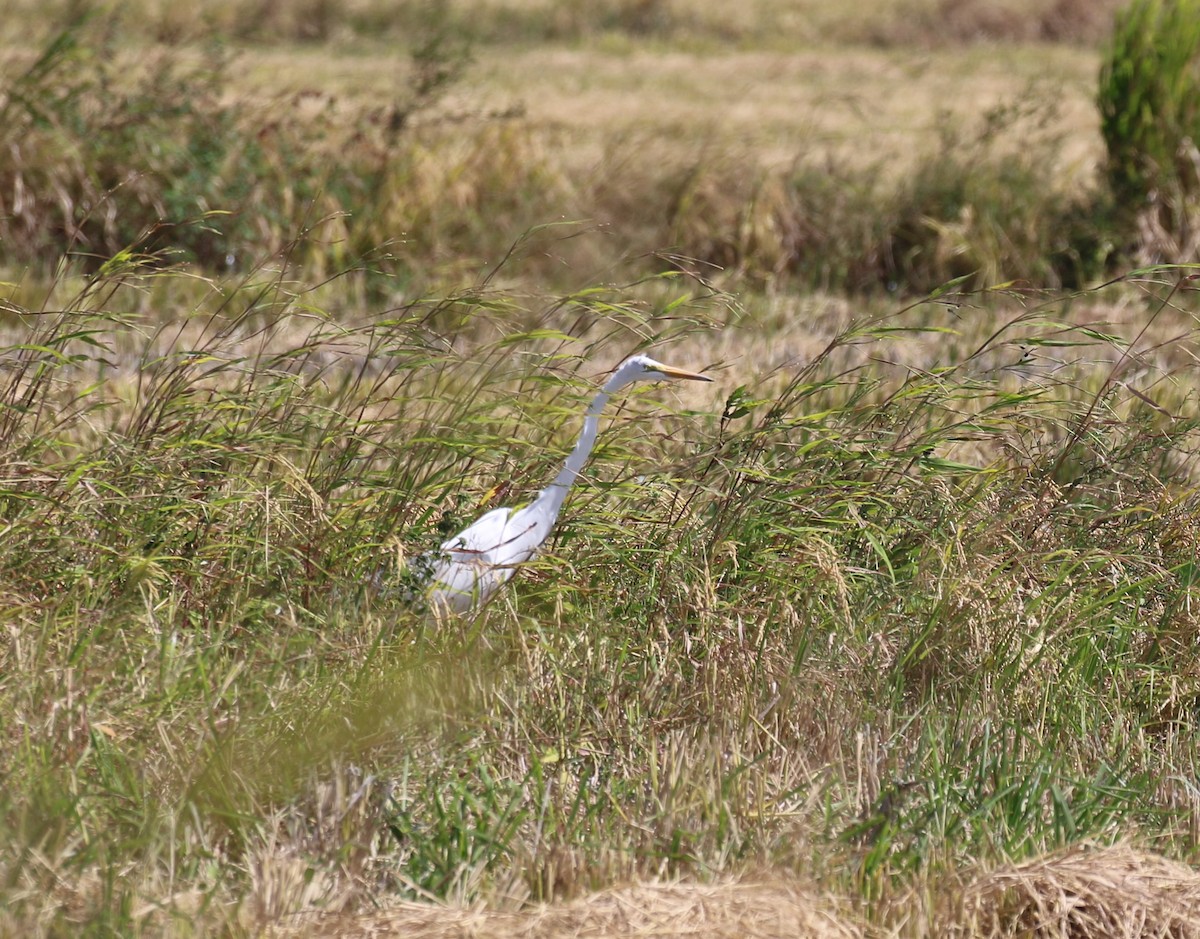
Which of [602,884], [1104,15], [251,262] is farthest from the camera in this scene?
[1104,15]

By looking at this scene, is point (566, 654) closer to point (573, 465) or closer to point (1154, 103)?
point (573, 465)

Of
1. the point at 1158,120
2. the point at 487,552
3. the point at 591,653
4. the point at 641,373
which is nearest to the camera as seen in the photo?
the point at 591,653

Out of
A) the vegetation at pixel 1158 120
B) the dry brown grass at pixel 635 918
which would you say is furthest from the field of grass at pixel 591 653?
the vegetation at pixel 1158 120

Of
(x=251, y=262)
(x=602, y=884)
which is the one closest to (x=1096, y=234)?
(x=251, y=262)

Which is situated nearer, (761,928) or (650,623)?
(761,928)

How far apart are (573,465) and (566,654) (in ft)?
1.54

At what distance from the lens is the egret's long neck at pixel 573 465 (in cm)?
351

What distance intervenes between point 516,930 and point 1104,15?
2091 cm

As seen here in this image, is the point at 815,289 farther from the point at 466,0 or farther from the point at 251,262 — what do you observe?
the point at 466,0

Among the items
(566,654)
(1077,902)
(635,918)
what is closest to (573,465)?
(566,654)

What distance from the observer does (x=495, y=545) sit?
350 cm

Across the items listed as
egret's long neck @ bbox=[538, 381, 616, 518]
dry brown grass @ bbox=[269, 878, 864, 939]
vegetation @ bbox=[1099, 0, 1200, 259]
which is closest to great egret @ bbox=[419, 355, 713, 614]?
egret's long neck @ bbox=[538, 381, 616, 518]

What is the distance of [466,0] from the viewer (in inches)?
843

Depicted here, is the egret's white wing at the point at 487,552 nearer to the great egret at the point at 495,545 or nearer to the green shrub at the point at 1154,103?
the great egret at the point at 495,545
